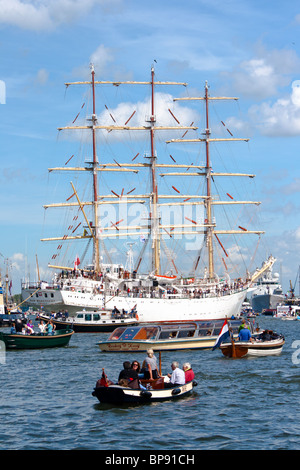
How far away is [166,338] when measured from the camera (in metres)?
49.0

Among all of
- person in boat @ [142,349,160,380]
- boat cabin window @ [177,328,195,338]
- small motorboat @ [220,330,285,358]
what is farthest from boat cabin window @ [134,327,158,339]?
person in boat @ [142,349,160,380]

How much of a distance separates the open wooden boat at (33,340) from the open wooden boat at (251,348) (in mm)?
14670

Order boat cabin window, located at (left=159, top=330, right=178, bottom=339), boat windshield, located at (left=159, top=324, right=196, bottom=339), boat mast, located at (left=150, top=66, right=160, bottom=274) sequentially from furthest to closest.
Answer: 1. boat mast, located at (left=150, top=66, right=160, bottom=274)
2. boat windshield, located at (left=159, top=324, right=196, bottom=339)
3. boat cabin window, located at (left=159, top=330, right=178, bottom=339)

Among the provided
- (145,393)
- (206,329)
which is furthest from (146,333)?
(145,393)

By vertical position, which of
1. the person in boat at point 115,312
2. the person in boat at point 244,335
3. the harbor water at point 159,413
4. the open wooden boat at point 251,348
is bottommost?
the harbor water at point 159,413

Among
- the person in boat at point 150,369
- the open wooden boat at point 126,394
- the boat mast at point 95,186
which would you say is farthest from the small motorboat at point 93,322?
the open wooden boat at point 126,394

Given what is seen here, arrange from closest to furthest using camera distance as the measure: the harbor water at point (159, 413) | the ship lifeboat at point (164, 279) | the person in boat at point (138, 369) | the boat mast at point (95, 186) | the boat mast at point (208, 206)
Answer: the harbor water at point (159, 413) → the person in boat at point (138, 369) → the ship lifeboat at point (164, 279) → the boat mast at point (95, 186) → the boat mast at point (208, 206)

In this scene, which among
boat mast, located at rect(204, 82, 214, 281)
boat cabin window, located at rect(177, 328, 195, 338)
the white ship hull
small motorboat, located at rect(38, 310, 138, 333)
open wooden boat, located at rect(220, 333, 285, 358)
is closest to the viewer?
open wooden boat, located at rect(220, 333, 285, 358)

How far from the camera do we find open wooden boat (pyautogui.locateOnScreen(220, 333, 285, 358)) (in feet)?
146

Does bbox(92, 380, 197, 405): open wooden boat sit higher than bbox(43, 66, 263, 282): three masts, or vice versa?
bbox(43, 66, 263, 282): three masts

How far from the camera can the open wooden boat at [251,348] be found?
146ft

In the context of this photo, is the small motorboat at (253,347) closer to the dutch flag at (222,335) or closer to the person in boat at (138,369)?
the dutch flag at (222,335)

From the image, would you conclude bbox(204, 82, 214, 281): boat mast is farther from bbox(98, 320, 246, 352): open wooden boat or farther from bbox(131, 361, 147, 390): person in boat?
bbox(131, 361, 147, 390): person in boat

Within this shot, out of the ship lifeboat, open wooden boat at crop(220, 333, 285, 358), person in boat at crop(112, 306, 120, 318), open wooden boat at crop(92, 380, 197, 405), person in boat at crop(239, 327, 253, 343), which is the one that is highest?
the ship lifeboat
